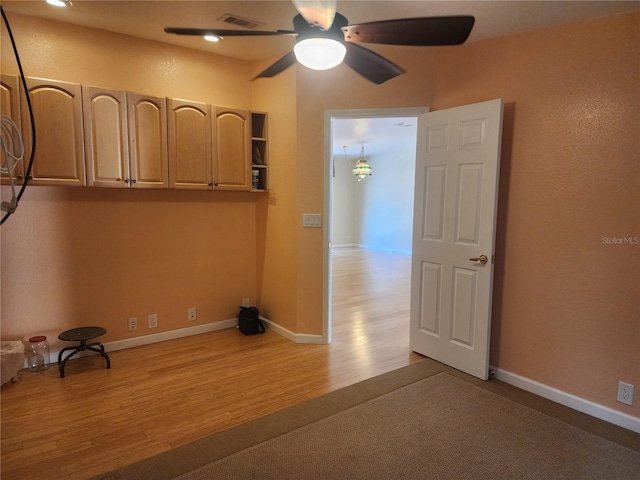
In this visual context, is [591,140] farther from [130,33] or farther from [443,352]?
[130,33]

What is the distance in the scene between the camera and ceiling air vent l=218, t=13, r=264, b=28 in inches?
111

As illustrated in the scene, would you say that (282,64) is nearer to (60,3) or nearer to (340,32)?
(340,32)

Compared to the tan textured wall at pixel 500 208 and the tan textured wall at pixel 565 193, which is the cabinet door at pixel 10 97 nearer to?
the tan textured wall at pixel 500 208

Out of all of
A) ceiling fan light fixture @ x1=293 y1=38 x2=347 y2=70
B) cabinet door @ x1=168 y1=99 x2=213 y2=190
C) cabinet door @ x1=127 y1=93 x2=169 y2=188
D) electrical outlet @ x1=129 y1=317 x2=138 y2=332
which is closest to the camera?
ceiling fan light fixture @ x1=293 y1=38 x2=347 y2=70

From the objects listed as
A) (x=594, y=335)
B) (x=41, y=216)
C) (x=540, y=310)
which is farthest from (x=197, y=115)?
(x=594, y=335)

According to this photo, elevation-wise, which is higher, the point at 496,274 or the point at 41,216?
the point at 41,216

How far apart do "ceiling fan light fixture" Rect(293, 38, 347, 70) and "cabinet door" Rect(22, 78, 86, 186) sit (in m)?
2.03

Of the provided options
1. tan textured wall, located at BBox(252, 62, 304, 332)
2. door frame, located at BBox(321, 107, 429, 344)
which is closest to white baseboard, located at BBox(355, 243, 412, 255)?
tan textured wall, located at BBox(252, 62, 304, 332)

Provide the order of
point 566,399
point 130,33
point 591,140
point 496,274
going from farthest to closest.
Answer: point 130,33
point 496,274
point 566,399
point 591,140

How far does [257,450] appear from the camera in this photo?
2.16 m

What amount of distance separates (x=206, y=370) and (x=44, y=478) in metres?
1.32

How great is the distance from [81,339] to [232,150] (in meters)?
2.08

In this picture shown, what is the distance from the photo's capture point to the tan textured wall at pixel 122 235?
3.06 m

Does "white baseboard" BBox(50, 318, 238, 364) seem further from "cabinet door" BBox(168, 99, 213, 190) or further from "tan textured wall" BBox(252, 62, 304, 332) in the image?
"cabinet door" BBox(168, 99, 213, 190)
